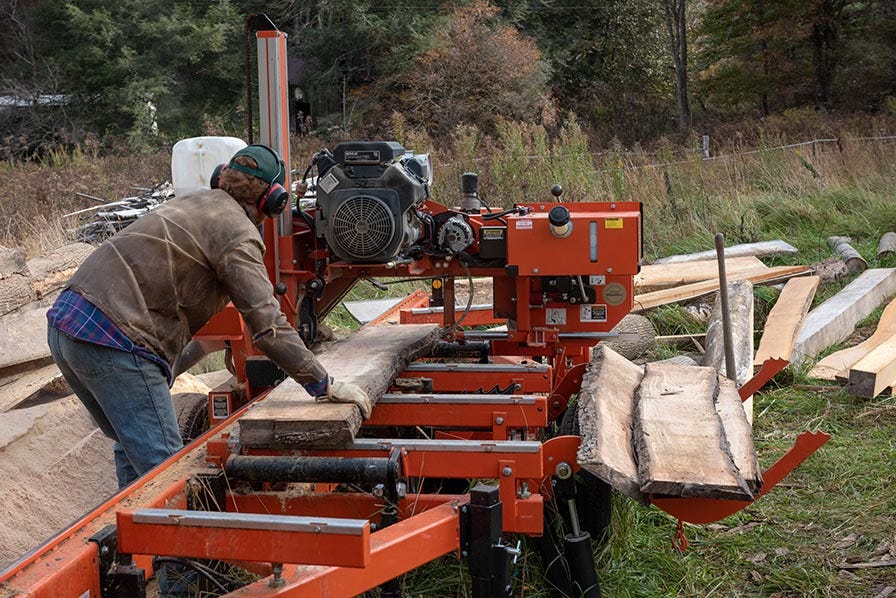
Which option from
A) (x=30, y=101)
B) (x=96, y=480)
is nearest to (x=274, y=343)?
(x=96, y=480)

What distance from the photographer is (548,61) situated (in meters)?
25.9

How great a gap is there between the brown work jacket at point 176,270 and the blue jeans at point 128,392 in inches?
4.3

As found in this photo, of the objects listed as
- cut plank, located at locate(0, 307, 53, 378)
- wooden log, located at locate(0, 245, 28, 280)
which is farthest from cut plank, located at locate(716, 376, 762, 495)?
wooden log, located at locate(0, 245, 28, 280)

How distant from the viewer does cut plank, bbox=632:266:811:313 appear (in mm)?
7641

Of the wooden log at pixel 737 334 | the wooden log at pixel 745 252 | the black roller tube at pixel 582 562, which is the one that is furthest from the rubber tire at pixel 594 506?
the wooden log at pixel 745 252

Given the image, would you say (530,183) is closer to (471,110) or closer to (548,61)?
(471,110)

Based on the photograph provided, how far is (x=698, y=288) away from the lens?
7812 millimetres

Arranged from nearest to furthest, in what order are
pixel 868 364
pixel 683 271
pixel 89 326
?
pixel 89 326, pixel 868 364, pixel 683 271

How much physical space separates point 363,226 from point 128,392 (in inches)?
53.8

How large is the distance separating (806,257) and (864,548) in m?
5.63

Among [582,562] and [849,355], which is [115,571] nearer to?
[582,562]

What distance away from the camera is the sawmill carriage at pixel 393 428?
261 centimetres

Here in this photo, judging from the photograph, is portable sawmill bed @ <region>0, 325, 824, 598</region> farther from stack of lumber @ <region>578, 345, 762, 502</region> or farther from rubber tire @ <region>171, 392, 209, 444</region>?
rubber tire @ <region>171, 392, 209, 444</region>

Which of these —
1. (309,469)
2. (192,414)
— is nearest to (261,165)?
(309,469)
